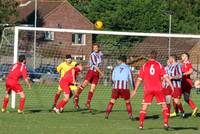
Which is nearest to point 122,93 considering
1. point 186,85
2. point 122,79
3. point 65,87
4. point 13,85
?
point 122,79

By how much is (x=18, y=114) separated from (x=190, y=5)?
68.5 m

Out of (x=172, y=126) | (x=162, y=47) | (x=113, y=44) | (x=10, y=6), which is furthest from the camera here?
(x=10, y=6)

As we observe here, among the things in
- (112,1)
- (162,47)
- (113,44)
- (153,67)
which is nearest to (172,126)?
(153,67)

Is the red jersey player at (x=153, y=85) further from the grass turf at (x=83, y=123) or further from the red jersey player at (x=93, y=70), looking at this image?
the red jersey player at (x=93, y=70)

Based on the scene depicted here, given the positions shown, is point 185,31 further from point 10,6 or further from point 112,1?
point 10,6

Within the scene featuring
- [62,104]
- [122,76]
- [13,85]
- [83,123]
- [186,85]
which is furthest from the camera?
[186,85]

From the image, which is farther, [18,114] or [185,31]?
[185,31]

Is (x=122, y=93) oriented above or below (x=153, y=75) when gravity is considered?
below

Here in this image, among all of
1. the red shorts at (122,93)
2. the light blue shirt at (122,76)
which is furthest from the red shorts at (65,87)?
the light blue shirt at (122,76)

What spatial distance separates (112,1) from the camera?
83.2 metres

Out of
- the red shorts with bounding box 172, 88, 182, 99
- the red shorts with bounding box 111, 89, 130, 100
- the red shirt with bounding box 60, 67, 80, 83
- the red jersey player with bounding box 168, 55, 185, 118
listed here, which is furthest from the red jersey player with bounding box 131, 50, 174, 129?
the red shirt with bounding box 60, 67, 80, 83

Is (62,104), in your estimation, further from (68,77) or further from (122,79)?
(122,79)

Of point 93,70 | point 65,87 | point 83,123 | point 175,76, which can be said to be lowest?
point 83,123

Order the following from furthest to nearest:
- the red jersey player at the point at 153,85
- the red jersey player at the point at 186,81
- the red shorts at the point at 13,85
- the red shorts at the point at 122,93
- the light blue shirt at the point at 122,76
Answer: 1. the red jersey player at the point at 186,81
2. the red shorts at the point at 13,85
3. the red shorts at the point at 122,93
4. the light blue shirt at the point at 122,76
5. the red jersey player at the point at 153,85
